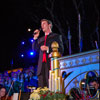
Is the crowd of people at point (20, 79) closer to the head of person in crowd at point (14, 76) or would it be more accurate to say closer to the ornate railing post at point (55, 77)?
the head of person in crowd at point (14, 76)

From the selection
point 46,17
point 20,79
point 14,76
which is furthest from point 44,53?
point 14,76

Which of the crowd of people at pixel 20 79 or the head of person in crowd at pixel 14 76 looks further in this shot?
the head of person in crowd at pixel 14 76

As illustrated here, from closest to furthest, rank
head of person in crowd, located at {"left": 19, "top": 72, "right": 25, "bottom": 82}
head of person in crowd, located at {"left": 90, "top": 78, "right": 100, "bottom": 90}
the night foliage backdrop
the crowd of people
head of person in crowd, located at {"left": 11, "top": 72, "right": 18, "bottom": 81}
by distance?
head of person in crowd, located at {"left": 90, "top": 78, "right": 100, "bottom": 90}, the crowd of people, the night foliage backdrop, head of person in crowd, located at {"left": 19, "top": 72, "right": 25, "bottom": 82}, head of person in crowd, located at {"left": 11, "top": 72, "right": 18, "bottom": 81}

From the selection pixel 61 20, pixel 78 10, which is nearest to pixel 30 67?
pixel 61 20

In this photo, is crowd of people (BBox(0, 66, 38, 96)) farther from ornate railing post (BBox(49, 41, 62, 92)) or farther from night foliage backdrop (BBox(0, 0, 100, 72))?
ornate railing post (BBox(49, 41, 62, 92))

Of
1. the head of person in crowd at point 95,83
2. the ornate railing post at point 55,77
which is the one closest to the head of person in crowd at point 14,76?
the ornate railing post at point 55,77

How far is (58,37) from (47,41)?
15.4 inches

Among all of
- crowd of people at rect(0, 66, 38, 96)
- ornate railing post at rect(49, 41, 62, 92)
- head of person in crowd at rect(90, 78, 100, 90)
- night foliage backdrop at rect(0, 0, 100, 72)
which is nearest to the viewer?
head of person in crowd at rect(90, 78, 100, 90)

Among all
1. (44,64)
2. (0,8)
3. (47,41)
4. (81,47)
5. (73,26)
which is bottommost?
(44,64)

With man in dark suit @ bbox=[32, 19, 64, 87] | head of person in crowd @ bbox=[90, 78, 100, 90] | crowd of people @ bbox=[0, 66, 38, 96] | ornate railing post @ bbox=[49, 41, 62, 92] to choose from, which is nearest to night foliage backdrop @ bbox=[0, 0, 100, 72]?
crowd of people @ bbox=[0, 66, 38, 96]

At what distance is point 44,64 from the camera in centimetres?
553

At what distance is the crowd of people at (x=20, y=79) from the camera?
11.3 metres

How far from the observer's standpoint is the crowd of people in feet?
37.2

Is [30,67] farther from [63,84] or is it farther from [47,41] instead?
[63,84]
